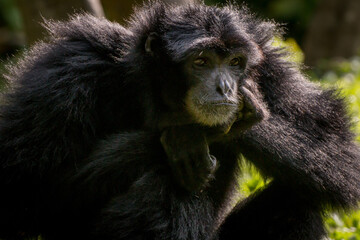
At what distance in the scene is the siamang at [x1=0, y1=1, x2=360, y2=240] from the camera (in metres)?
6.05

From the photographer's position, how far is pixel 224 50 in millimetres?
6297

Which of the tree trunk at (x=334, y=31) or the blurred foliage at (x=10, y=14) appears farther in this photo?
the blurred foliage at (x=10, y=14)

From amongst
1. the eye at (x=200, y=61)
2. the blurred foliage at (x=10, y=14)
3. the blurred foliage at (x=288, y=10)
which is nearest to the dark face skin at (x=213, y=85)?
the eye at (x=200, y=61)

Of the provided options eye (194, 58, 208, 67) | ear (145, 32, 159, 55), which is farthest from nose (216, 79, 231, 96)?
ear (145, 32, 159, 55)

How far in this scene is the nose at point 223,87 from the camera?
607 centimetres

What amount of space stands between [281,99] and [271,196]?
1.14 meters

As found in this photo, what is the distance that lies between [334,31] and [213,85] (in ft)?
39.9

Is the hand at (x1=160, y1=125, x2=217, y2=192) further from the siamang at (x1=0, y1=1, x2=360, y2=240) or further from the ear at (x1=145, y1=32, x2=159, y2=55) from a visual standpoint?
the ear at (x1=145, y1=32, x2=159, y2=55)

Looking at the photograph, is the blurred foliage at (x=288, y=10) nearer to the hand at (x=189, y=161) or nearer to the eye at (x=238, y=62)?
the eye at (x=238, y=62)

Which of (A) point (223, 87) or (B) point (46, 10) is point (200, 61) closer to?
(A) point (223, 87)

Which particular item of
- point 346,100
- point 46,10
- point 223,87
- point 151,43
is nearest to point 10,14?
point 46,10

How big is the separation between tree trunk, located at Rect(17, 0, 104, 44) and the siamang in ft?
7.66

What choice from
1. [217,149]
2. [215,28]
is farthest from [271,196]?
[215,28]

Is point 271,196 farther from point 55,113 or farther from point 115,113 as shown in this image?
point 55,113
